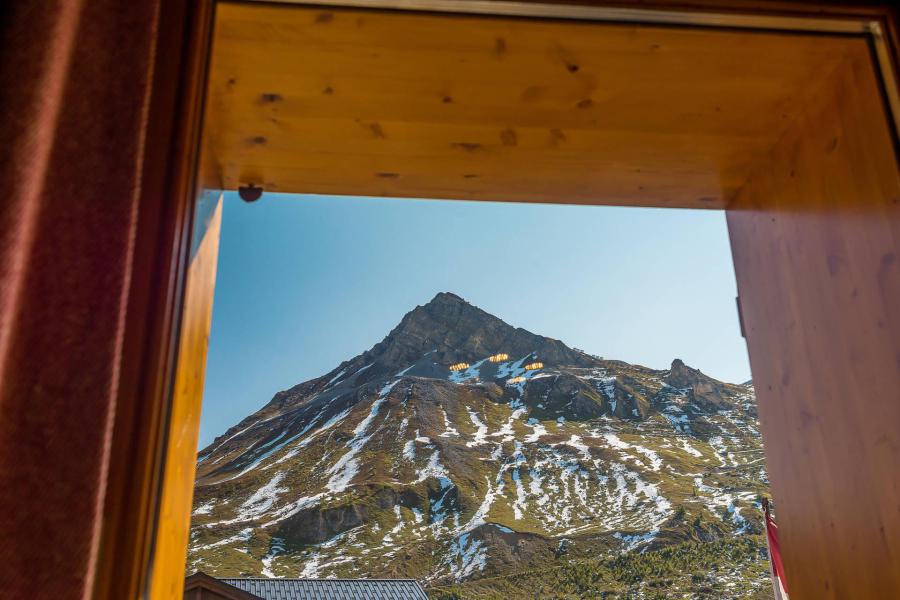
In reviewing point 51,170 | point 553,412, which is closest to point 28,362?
point 51,170

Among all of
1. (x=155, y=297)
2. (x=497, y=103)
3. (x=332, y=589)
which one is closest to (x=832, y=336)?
(x=497, y=103)

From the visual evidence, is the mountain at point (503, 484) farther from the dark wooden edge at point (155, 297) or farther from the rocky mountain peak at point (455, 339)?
the dark wooden edge at point (155, 297)

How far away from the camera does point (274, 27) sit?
1195 millimetres

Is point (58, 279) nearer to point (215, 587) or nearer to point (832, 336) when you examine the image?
point (832, 336)

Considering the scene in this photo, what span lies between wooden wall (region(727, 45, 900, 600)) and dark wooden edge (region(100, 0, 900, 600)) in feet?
3.88

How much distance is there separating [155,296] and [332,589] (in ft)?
38.6

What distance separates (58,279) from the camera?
678mm

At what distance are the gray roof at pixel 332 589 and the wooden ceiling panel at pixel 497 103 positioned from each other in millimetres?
10147

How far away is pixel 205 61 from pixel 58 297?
1.57ft

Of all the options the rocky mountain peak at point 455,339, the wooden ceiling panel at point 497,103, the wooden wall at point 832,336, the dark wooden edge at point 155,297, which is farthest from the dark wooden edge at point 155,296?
the rocky mountain peak at point 455,339

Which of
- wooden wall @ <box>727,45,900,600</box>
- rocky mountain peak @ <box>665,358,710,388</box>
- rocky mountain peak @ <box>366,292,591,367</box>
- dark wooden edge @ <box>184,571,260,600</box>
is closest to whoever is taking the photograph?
wooden wall @ <box>727,45,900,600</box>

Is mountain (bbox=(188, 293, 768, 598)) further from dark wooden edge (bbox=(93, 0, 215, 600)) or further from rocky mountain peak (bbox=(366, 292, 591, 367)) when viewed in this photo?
dark wooden edge (bbox=(93, 0, 215, 600))

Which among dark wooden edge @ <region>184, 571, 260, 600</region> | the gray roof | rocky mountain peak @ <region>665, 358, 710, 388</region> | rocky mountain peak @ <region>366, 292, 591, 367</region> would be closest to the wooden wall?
dark wooden edge @ <region>184, 571, 260, 600</region>

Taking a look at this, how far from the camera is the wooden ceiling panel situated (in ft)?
3.99
